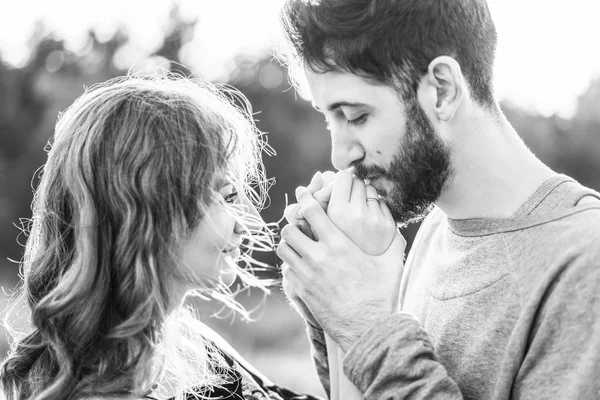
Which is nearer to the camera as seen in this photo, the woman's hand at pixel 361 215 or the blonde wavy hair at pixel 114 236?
the blonde wavy hair at pixel 114 236

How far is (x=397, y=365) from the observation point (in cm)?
202

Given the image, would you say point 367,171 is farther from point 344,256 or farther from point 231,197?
point 231,197

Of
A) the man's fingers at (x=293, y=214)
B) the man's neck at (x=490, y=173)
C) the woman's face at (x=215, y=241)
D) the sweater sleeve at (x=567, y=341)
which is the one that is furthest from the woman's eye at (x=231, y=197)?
the sweater sleeve at (x=567, y=341)

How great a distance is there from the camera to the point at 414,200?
2.57 metres

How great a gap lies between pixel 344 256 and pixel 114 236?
0.76m

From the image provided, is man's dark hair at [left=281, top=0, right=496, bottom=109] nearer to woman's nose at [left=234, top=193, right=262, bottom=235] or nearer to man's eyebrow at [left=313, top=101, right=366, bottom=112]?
man's eyebrow at [left=313, top=101, right=366, bottom=112]

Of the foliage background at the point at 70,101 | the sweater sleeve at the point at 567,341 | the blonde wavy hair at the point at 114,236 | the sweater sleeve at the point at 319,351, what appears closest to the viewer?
the sweater sleeve at the point at 567,341

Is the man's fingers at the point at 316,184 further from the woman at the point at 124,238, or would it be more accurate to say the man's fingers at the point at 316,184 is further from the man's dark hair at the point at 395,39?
the man's dark hair at the point at 395,39

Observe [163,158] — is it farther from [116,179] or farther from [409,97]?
[409,97]

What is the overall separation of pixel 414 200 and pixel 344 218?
318mm

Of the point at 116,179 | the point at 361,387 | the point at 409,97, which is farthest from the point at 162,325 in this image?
the point at 409,97

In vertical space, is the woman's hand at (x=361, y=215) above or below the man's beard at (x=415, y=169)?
below

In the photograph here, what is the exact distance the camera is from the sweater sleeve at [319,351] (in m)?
2.80

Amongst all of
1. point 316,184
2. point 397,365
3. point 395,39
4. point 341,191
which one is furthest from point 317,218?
point 395,39
